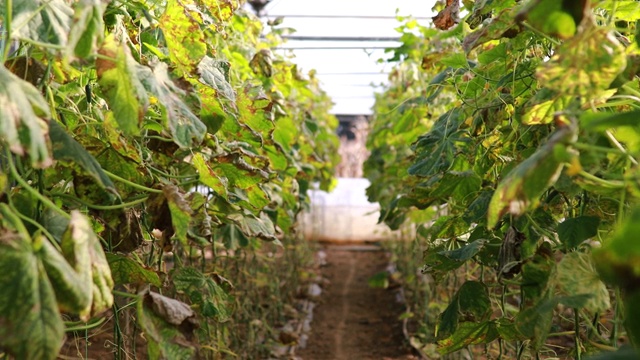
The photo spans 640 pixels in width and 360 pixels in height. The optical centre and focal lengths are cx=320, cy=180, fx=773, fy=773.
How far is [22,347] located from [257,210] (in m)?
1.25

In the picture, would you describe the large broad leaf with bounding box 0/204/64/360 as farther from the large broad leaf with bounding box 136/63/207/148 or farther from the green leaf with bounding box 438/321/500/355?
the green leaf with bounding box 438/321/500/355

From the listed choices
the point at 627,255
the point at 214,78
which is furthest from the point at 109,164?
the point at 627,255

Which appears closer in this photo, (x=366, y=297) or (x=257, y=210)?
(x=257, y=210)

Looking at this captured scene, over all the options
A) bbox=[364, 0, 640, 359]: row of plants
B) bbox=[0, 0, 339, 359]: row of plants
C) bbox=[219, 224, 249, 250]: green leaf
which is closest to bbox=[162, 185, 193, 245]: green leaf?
bbox=[0, 0, 339, 359]: row of plants

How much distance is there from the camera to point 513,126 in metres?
1.78

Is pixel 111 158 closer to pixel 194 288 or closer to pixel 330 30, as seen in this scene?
pixel 194 288

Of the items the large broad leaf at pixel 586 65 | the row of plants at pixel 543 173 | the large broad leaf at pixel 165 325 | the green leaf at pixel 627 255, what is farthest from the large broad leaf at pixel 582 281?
the large broad leaf at pixel 165 325

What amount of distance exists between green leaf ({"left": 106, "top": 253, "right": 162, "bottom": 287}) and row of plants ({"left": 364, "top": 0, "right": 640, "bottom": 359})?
2.16 ft

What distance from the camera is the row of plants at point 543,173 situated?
106 cm

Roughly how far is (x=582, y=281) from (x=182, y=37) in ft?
3.09

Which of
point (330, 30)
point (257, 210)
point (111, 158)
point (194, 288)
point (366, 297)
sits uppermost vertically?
point (330, 30)

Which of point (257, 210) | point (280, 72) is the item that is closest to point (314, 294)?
point (280, 72)

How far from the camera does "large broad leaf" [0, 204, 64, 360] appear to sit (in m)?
0.95

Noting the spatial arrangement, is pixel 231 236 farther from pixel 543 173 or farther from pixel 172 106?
pixel 543 173
